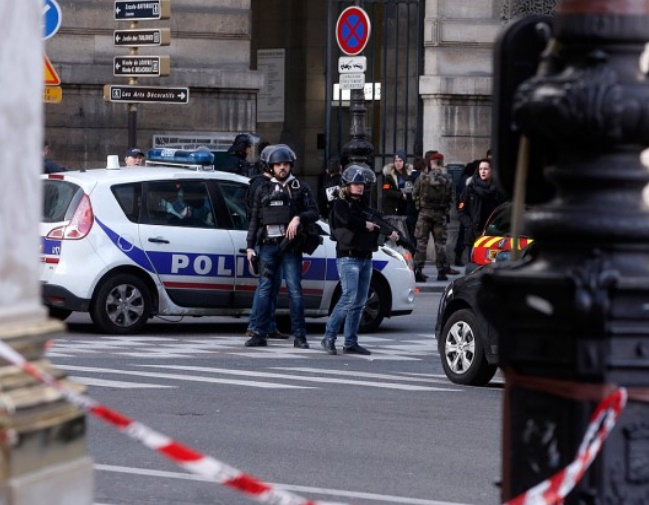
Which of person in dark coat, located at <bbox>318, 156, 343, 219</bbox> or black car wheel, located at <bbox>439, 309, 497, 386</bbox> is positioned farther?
person in dark coat, located at <bbox>318, 156, 343, 219</bbox>

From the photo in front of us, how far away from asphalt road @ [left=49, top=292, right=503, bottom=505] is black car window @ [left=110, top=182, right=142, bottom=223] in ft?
3.78

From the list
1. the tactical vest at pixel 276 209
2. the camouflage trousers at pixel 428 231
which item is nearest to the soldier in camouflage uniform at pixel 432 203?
the camouflage trousers at pixel 428 231

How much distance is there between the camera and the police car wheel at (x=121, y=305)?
1744 centimetres

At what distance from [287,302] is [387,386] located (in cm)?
454

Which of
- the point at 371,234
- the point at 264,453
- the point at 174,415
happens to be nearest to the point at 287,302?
the point at 371,234

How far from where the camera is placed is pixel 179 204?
1806 cm

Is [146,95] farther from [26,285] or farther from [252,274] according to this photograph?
[26,285]

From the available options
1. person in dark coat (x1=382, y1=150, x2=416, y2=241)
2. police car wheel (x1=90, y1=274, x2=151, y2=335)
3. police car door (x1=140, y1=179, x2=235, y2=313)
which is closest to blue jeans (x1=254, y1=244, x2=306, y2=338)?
police car door (x1=140, y1=179, x2=235, y2=313)

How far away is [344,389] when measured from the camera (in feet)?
44.4

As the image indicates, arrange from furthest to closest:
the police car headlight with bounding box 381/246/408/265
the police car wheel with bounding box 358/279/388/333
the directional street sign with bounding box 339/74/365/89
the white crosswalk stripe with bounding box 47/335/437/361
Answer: the directional street sign with bounding box 339/74/365/89
the police car headlight with bounding box 381/246/408/265
the police car wheel with bounding box 358/279/388/333
the white crosswalk stripe with bounding box 47/335/437/361

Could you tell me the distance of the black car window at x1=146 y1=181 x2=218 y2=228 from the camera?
1788 centimetres

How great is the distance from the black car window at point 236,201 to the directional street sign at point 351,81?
737 cm

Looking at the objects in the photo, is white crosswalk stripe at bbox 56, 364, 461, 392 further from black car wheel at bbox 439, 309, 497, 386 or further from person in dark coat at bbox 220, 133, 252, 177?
person in dark coat at bbox 220, 133, 252, 177

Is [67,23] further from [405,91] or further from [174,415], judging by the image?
[174,415]
